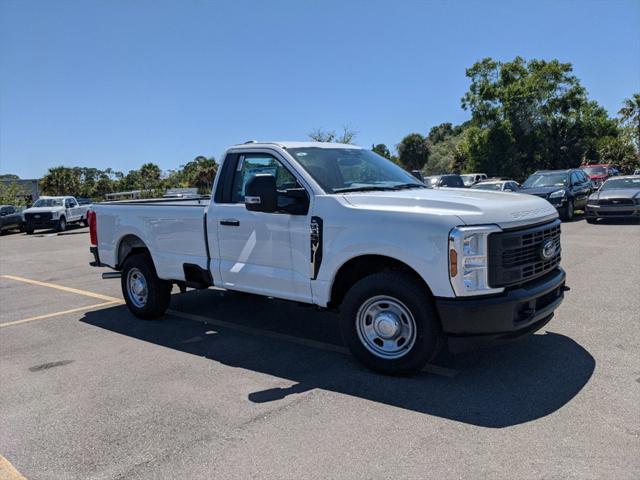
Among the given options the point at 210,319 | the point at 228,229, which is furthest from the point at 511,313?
the point at 210,319

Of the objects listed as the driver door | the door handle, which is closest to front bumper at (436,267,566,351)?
the driver door

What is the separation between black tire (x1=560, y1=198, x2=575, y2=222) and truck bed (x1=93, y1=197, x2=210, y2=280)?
14.7 m

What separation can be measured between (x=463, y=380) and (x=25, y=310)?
686 centimetres

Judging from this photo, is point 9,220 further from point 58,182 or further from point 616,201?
point 58,182

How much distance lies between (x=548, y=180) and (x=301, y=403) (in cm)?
1711

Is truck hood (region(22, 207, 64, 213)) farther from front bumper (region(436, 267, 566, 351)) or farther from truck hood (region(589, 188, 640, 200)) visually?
front bumper (region(436, 267, 566, 351))

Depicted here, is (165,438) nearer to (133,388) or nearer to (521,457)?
(133,388)

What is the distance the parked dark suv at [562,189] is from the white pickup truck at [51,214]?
20996 millimetres

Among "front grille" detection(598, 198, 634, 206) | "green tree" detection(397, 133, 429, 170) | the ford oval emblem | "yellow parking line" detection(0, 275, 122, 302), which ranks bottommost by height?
"yellow parking line" detection(0, 275, 122, 302)

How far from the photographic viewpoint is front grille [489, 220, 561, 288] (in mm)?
4141

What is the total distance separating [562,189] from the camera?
18016 mm

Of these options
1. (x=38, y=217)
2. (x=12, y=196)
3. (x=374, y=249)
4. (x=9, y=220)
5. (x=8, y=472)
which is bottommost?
(x=8, y=472)

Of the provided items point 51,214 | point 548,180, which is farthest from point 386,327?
point 51,214

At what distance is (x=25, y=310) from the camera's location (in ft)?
27.1
